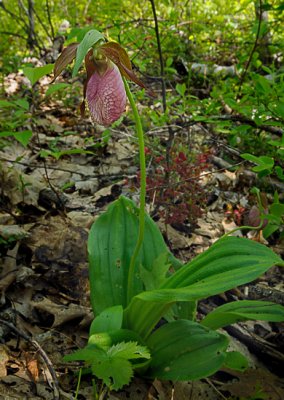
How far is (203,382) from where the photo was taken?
4.70 ft

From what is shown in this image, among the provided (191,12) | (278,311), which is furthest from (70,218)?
(191,12)

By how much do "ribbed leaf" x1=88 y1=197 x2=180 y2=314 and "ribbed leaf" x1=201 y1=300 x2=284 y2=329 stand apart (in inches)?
10.9

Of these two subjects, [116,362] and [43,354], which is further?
[43,354]

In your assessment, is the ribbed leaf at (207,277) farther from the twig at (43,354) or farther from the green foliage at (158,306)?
the twig at (43,354)

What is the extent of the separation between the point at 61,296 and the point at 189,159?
3.58 feet

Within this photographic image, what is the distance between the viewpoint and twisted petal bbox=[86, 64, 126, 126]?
1182 millimetres

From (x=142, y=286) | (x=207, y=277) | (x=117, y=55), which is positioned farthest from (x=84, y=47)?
(x=142, y=286)

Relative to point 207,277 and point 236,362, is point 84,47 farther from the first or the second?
point 236,362

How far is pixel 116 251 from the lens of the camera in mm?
1549

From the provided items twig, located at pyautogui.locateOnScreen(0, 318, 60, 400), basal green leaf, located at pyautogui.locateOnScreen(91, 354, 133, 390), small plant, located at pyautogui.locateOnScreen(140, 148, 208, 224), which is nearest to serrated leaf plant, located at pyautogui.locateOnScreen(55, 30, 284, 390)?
basal green leaf, located at pyautogui.locateOnScreen(91, 354, 133, 390)

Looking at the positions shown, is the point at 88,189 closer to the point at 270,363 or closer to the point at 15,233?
the point at 15,233

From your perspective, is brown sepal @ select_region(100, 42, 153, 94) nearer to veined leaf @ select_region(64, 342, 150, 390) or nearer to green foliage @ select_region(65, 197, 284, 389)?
green foliage @ select_region(65, 197, 284, 389)

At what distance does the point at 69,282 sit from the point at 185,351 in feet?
2.09

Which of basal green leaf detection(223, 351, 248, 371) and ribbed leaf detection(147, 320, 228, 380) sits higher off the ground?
ribbed leaf detection(147, 320, 228, 380)
